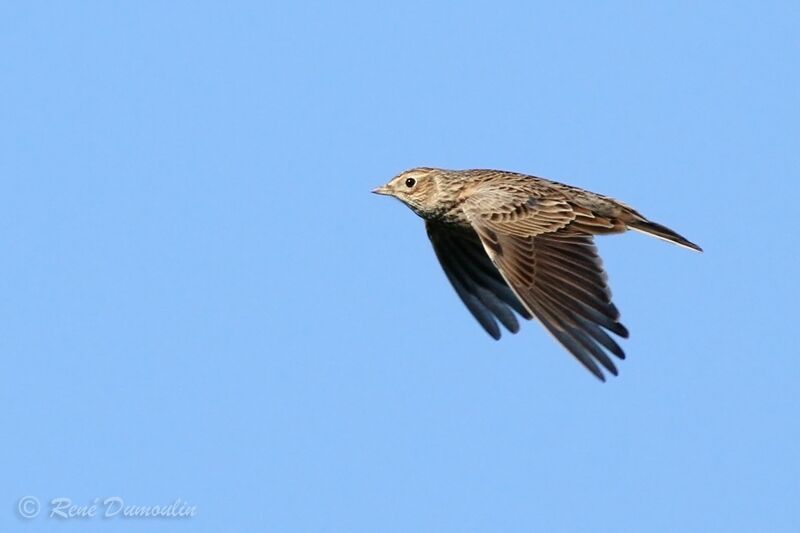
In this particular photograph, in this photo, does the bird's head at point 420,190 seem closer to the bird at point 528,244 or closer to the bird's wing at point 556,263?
the bird at point 528,244

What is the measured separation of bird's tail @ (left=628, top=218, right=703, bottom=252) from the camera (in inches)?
596

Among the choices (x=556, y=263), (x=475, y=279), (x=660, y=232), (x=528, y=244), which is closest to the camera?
(x=556, y=263)

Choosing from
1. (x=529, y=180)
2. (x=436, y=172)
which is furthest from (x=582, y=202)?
(x=436, y=172)

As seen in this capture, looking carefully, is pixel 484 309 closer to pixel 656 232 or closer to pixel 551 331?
pixel 656 232

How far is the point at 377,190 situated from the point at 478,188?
4.12 feet

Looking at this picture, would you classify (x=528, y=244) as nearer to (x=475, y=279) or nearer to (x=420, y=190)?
(x=420, y=190)

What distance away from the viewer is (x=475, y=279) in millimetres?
16906

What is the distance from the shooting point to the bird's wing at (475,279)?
16.7 metres

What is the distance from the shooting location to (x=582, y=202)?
51.3ft

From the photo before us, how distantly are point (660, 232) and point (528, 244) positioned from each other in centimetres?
156

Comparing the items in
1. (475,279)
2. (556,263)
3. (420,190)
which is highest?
(420,190)

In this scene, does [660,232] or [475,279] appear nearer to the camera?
[660,232]

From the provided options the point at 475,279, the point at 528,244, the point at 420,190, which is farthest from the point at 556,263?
the point at 475,279

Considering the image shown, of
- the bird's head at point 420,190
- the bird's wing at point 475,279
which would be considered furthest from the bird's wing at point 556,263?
the bird's wing at point 475,279
